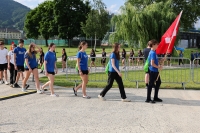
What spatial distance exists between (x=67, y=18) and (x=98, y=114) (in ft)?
198

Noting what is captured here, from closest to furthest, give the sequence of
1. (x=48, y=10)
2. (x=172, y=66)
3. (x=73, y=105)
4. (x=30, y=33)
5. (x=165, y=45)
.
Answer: (x=73, y=105) → (x=165, y=45) → (x=172, y=66) → (x=48, y=10) → (x=30, y=33)

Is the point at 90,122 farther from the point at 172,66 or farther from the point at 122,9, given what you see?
the point at 122,9

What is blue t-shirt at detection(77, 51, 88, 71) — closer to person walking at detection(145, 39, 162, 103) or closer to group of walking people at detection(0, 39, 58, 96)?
group of walking people at detection(0, 39, 58, 96)

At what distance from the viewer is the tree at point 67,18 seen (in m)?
63.4

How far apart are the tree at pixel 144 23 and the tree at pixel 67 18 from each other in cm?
3644

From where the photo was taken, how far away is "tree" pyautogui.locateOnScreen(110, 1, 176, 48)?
26.9 meters

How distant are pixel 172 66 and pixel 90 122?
10.5m

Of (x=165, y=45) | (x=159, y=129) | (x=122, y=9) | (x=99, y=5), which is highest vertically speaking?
(x=99, y=5)

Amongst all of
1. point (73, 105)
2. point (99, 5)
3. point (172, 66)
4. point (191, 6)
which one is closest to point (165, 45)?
point (73, 105)

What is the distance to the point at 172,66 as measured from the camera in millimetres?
15117

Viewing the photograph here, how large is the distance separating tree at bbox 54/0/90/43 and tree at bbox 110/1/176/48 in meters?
36.4

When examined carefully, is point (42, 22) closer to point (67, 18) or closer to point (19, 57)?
point (67, 18)

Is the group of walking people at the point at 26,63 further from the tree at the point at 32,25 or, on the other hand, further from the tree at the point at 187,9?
the tree at the point at 32,25

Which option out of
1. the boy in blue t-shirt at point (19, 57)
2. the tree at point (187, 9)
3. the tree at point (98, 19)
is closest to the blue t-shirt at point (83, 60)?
the boy in blue t-shirt at point (19, 57)
